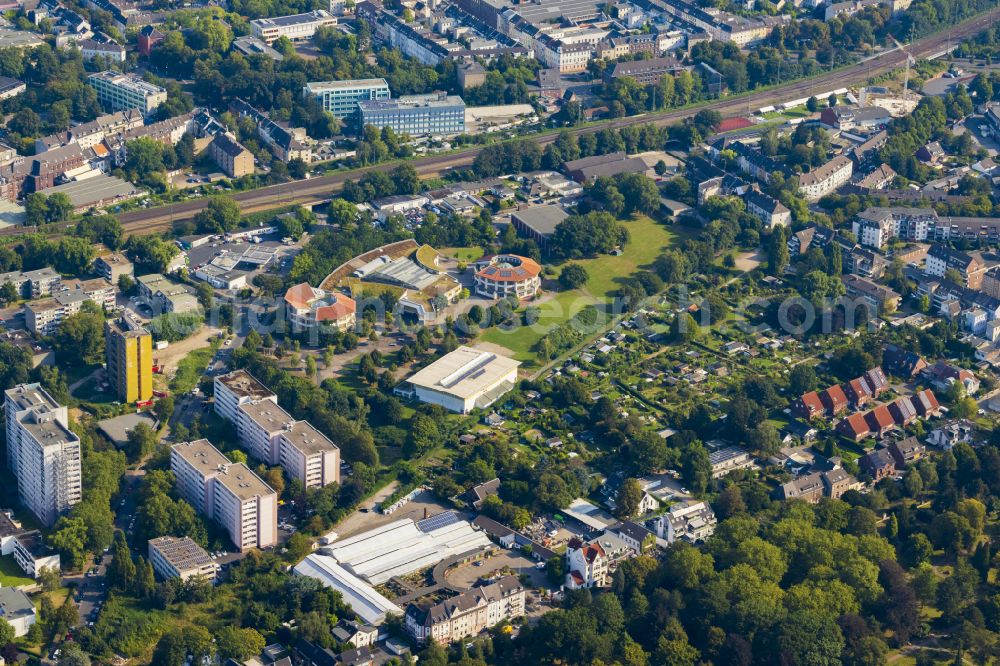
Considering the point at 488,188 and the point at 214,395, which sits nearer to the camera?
the point at 214,395

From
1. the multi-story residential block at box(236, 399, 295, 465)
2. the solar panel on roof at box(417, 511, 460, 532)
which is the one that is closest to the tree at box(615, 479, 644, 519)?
the solar panel on roof at box(417, 511, 460, 532)

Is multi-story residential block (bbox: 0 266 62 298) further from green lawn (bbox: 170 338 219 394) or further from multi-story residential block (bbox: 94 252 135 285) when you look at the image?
green lawn (bbox: 170 338 219 394)

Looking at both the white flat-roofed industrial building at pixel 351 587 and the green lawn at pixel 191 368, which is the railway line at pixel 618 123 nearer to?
the green lawn at pixel 191 368

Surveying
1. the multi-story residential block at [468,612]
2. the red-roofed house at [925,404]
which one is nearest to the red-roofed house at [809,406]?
the red-roofed house at [925,404]

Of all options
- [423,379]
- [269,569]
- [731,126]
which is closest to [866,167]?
[731,126]

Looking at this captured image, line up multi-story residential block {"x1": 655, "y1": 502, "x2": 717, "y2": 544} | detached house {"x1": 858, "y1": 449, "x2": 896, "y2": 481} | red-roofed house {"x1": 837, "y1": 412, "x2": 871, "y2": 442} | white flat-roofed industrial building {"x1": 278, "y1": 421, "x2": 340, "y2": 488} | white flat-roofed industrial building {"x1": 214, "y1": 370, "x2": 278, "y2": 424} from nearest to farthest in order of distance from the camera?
1. multi-story residential block {"x1": 655, "y1": 502, "x2": 717, "y2": 544}
2. white flat-roofed industrial building {"x1": 278, "y1": 421, "x2": 340, "y2": 488}
3. detached house {"x1": 858, "y1": 449, "x2": 896, "y2": 481}
4. white flat-roofed industrial building {"x1": 214, "y1": 370, "x2": 278, "y2": 424}
5. red-roofed house {"x1": 837, "y1": 412, "x2": 871, "y2": 442}

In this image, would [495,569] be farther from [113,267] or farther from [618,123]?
[618,123]

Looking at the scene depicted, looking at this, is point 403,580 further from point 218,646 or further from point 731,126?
point 731,126
